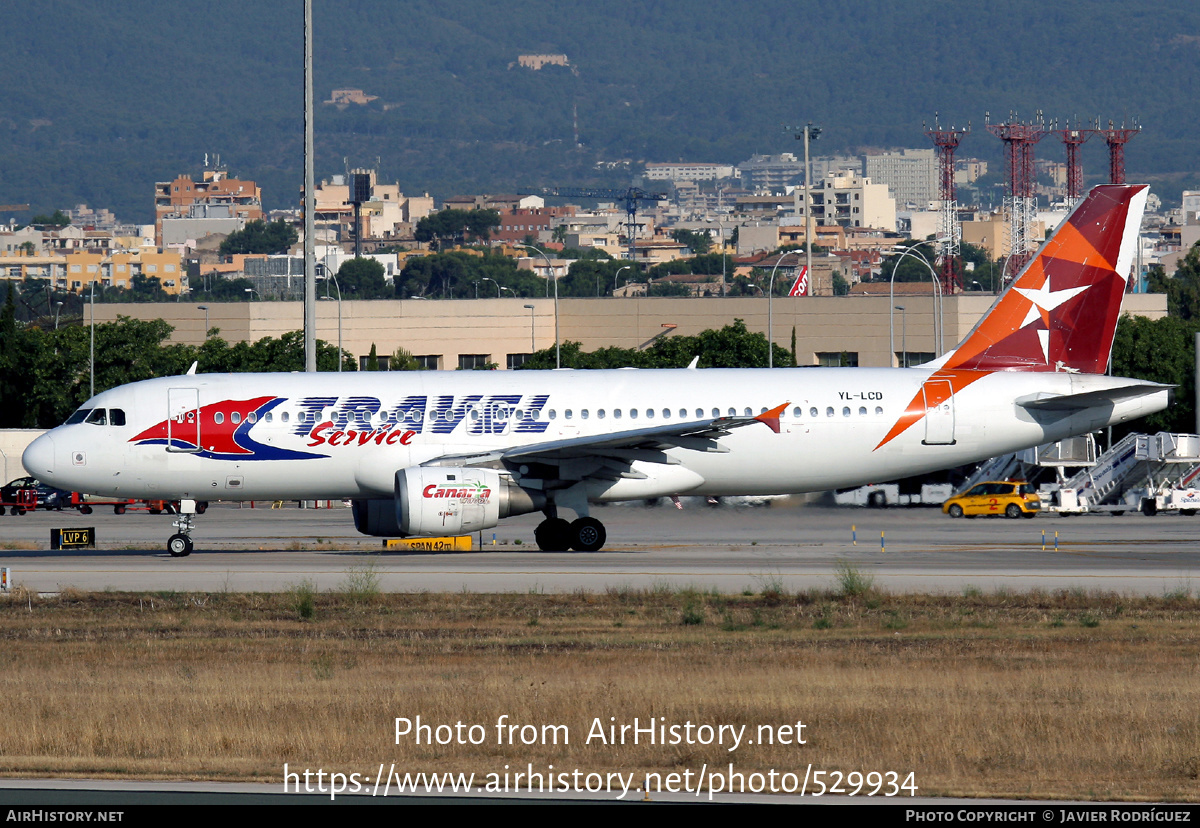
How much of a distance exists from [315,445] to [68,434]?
18.0 feet

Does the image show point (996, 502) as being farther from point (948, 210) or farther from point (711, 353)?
point (948, 210)

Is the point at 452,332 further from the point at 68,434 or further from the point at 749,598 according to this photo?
the point at 749,598

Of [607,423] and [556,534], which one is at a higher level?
[607,423]

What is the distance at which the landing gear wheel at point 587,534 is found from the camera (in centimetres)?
3478

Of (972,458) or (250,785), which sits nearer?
(250,785)

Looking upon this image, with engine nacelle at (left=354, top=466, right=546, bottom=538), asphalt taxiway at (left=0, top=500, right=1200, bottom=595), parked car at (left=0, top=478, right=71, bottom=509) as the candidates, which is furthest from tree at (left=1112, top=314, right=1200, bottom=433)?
engine nacelle at (left=354, top=466, right=546, bottom=538)

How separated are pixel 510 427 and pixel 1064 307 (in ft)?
42.7

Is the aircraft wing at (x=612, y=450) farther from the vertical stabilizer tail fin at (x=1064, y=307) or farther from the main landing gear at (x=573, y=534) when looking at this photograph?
the vertical stabilizer tail fin at (x=1064, y=307)

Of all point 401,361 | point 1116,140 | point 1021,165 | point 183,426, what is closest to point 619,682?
point 183,426

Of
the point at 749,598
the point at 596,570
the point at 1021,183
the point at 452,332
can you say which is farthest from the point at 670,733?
the point at 1021,183

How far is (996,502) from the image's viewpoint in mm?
54812

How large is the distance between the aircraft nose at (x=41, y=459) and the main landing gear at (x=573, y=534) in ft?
35.4

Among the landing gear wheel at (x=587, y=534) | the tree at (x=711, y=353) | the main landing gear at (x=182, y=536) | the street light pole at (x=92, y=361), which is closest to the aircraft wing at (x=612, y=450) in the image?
the landing gear wheel at (x=587, y=534)
